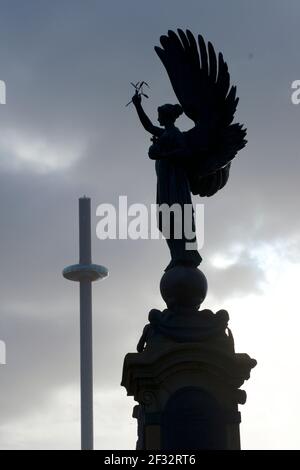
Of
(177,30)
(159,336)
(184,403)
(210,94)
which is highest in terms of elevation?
(177,30)

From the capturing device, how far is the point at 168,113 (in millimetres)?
21078

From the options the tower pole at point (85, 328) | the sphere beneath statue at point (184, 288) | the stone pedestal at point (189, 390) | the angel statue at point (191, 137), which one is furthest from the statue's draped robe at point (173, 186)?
the tower pole at point (85, 328)

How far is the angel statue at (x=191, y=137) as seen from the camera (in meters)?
20.7

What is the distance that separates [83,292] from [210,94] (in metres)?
69.7

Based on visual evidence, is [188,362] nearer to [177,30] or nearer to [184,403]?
[184,403]

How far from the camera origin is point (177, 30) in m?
21.6

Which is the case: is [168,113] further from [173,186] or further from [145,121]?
[173,186]

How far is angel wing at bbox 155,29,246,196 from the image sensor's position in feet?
68.6

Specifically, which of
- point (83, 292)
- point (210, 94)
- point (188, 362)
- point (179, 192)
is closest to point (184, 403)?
point (188, 362)

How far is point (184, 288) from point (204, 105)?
3.74 m

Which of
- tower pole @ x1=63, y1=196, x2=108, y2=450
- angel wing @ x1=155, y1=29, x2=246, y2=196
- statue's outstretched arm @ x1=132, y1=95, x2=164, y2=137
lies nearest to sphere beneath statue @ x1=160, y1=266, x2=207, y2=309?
angel wing @ x1=155, y1=29, x2=246, y2=196

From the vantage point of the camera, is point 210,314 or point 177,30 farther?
point 177,30
